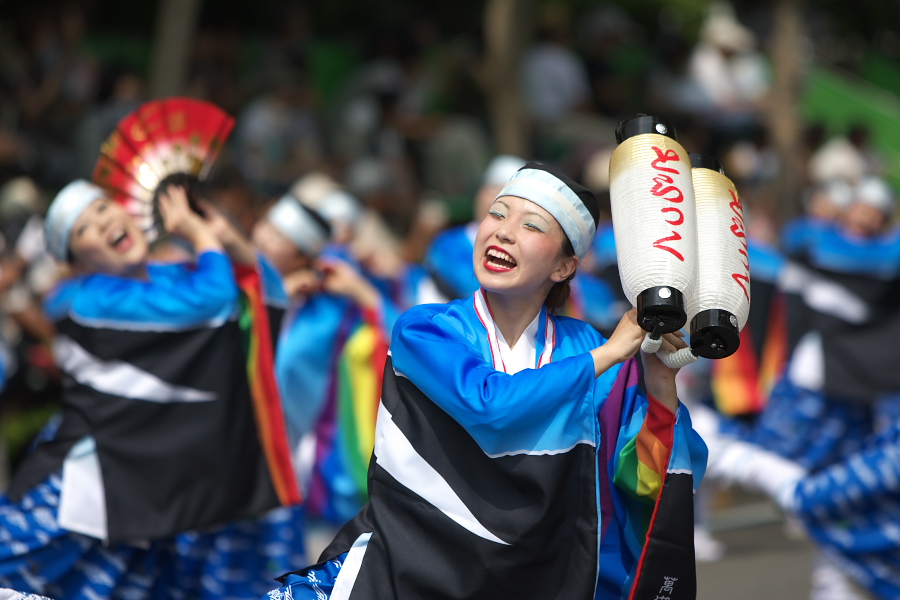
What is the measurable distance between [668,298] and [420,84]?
25.4 feet

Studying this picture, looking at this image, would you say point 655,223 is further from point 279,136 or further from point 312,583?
point 279,136

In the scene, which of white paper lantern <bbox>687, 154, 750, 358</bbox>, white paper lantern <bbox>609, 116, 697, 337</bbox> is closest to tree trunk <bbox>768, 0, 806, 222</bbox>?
white paper lantern <bbox>687, 154, 750, 358</bbox>

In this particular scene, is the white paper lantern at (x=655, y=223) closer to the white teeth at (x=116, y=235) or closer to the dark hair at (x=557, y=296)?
the dark hair at (x=557, y=296)

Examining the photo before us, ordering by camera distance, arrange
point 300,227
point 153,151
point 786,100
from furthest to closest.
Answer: point 786,100 < point 300,227 < point 153,151

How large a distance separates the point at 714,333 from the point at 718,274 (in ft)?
0.44

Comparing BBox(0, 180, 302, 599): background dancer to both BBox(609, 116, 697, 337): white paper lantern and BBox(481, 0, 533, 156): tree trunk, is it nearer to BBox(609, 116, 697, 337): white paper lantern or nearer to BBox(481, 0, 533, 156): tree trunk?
BBox(609, 116, 697, 337): white paper lantern

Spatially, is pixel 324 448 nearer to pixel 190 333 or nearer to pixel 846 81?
pixel 190 333

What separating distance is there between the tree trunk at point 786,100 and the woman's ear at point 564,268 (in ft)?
26.6

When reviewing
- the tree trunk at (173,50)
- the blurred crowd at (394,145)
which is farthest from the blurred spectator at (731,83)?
the tree trunk at (173,50)

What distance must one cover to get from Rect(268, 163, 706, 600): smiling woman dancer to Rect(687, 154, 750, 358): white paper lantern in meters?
0.13

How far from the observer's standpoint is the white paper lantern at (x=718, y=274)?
235 cm

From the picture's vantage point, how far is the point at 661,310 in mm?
2289

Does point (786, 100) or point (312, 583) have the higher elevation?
point (786, 100)

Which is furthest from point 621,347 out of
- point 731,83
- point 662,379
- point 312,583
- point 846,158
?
point 731,83
